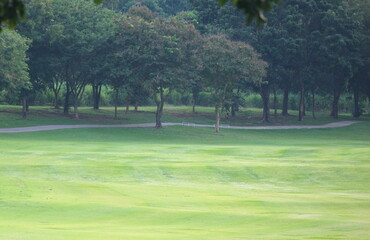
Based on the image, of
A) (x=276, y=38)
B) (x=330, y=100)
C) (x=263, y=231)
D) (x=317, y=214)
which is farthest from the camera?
(x=330, y=100)

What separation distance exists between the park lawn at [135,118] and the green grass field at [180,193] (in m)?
15.7

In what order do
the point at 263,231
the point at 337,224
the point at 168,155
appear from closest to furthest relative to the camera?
the point at 263,231 → the point at 337,224 → the point at 168,155

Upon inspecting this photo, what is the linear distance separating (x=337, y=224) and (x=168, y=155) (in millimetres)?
22183

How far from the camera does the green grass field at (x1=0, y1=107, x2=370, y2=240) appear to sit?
47.3ft

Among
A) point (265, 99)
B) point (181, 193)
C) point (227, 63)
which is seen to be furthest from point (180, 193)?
point (265, 99)

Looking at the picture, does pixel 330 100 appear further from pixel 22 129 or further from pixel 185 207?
pixel 185 207

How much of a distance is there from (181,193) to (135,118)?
49378 mm

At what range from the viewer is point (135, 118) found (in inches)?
2771

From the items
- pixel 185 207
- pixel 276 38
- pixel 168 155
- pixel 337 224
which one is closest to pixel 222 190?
pixel 185 207

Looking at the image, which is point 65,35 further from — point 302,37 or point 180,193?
point 180,193

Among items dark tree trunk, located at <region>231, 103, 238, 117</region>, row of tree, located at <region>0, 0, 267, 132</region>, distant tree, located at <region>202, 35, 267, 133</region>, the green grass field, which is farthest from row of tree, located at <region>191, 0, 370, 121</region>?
the green grass field

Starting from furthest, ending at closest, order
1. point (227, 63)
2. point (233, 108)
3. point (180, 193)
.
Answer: point (233, 108) → point (227, 63) → point (180, 193)

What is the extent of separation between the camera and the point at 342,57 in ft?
235

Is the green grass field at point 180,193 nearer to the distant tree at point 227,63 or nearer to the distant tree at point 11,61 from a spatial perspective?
the distant tree at point 11,61
